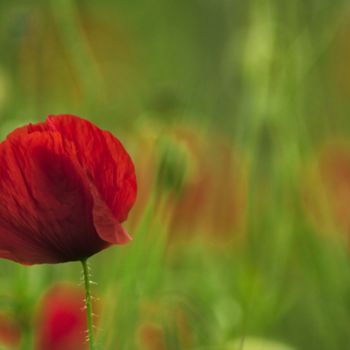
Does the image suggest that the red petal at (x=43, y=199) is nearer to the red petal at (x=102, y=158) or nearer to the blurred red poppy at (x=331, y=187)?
the red petal at (x=102, y=158)

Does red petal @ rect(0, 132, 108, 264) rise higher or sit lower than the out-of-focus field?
lower

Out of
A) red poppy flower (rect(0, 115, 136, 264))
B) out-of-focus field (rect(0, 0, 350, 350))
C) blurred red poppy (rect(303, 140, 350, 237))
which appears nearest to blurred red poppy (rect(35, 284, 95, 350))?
out-of-focus field (rect(0, 0, 350, 350))

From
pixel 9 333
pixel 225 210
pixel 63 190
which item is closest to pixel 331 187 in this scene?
pixel 225 210

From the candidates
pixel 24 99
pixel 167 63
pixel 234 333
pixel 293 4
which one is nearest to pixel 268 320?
pixel 234 333

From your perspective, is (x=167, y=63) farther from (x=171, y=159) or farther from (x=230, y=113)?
(x=171, y=159)

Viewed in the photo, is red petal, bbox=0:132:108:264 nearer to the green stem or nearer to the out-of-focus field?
the green stem

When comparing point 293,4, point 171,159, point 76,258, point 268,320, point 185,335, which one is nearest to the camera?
point 76,258

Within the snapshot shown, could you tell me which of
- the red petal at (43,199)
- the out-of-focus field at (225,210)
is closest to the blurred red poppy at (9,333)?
the out-of-focus field at (225,210)
